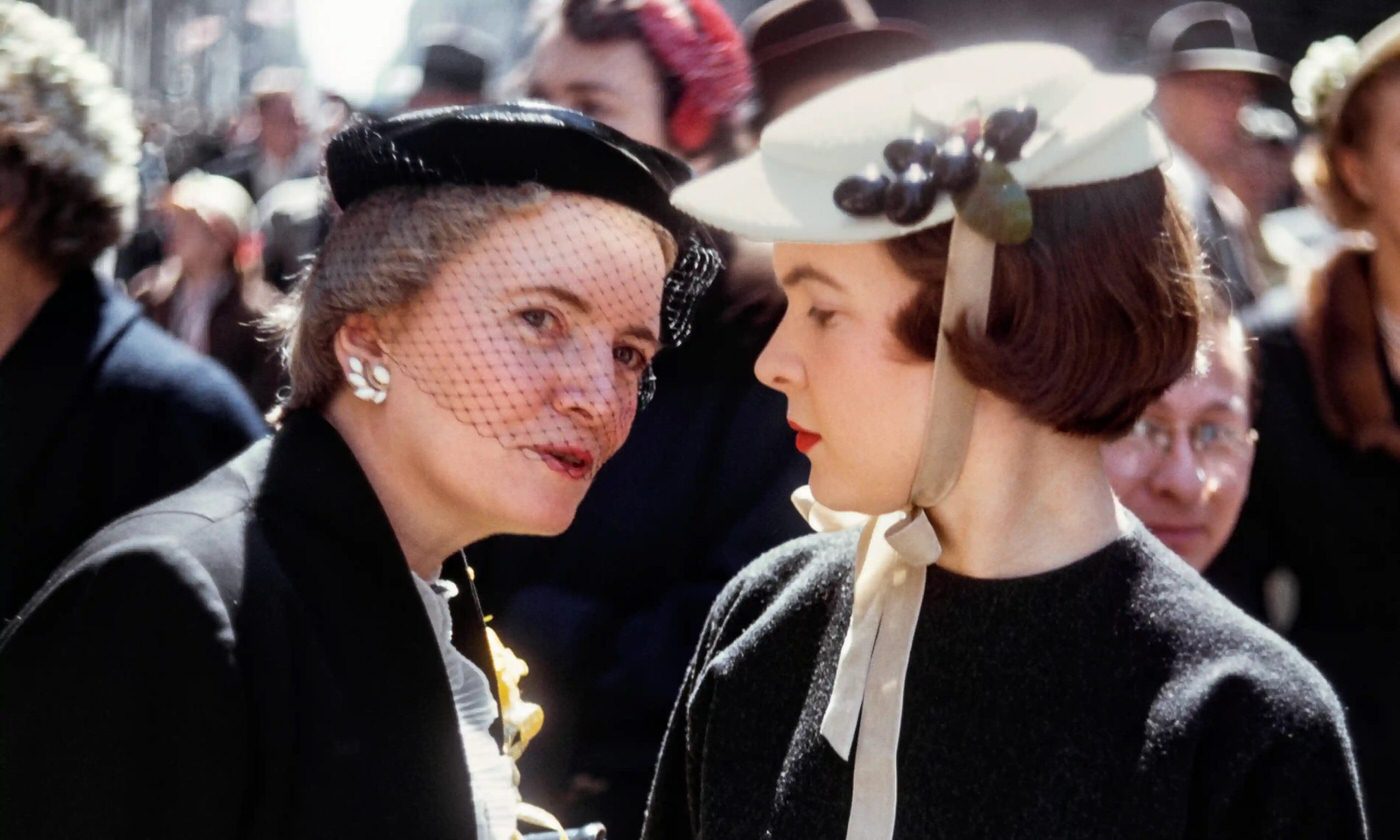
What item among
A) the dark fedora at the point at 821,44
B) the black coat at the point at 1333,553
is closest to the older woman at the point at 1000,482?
the black coat at the point at 1333,553

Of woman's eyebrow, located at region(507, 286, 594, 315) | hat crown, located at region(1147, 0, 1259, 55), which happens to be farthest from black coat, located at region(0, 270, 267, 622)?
hat crown, located at region(1147, 0, 1259, 55)

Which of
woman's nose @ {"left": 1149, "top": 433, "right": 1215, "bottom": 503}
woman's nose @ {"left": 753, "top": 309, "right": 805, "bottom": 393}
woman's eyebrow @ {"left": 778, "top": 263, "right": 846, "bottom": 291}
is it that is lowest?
woman's nose @ {"left": 1149, "top": 433, "right": 1215, "bottom": 503}

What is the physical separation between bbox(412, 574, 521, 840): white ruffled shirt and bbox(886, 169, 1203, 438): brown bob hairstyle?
0.74 metres

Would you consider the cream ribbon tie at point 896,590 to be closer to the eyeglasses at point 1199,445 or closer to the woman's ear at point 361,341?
the woman's ear at point 361,341

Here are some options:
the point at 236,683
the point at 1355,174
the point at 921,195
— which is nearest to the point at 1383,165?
the point at 1355,174

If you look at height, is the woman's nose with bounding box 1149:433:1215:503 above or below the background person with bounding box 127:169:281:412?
above

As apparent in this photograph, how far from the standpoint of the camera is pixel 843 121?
6.16ft

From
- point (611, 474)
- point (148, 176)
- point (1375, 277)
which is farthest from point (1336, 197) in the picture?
point (148, 176)

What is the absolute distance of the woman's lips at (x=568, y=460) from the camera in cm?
211

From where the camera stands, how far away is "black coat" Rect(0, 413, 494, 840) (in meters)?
1.73

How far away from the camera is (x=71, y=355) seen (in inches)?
119

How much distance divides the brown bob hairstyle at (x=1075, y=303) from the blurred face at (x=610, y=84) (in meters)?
1.54

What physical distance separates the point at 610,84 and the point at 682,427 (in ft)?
2.50

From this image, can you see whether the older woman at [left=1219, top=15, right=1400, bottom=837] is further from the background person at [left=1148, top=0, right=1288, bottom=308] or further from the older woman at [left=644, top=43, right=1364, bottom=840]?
the background person at [left=1148, top=0, right=1288, bottom=308]
